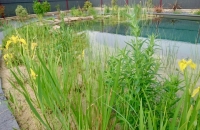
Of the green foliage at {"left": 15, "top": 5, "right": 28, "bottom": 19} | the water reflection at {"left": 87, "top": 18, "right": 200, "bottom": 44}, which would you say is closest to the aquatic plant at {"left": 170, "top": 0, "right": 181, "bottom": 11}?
the water reflection at {"left": 87, "top": 18, "right": 200, "bottom": 44}

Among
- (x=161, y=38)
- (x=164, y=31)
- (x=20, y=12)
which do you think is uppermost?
(x=20, y=12)

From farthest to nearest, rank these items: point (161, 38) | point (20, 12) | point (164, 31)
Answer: point (20, 12), point (164, 31), point (161, 38)

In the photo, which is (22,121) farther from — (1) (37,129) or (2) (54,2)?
(2) (54,2)

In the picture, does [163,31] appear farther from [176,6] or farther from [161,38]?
[176,6]

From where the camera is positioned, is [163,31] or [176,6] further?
[176,6]

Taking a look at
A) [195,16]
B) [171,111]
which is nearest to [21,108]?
[171,111]

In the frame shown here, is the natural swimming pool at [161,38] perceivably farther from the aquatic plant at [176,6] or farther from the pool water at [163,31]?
the aquatic plant at [176,6]

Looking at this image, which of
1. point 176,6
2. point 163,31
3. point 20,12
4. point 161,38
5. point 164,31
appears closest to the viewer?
point 161,38

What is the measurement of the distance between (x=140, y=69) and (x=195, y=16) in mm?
10172

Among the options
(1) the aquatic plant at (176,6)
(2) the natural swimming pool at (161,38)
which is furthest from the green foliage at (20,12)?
(1) the aquatic plant at (176,6)

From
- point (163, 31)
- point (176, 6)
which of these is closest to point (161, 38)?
point (163, 31)

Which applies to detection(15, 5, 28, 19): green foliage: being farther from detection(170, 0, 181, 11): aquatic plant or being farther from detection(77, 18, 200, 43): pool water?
detection(170, 0, 181, 11): aquatic plant

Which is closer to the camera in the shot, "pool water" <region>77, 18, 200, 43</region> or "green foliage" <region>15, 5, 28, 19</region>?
"pool water" <region>77, 18, 200, 43</region>

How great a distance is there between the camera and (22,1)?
12.0 m
